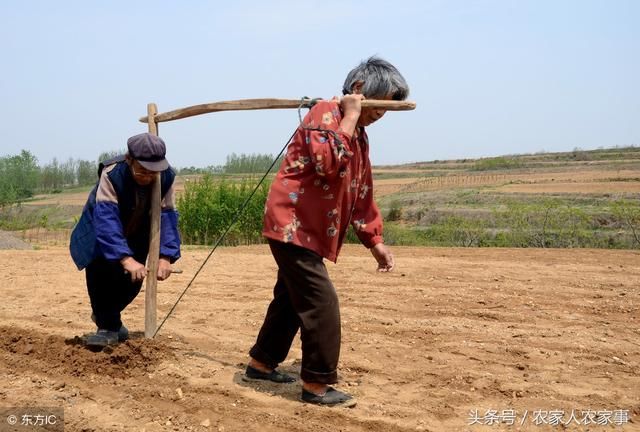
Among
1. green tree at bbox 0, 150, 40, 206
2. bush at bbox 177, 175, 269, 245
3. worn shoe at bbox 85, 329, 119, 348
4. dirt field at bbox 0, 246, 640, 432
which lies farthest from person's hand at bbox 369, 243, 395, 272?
green tree at bbox 0, 150, 40, 206

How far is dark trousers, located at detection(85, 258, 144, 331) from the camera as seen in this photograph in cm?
477

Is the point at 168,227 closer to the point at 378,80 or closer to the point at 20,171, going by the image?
the point at 378,80

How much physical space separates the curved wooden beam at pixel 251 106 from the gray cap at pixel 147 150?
1.41 feet

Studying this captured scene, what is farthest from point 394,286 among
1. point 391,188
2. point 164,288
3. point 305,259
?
point 391,188

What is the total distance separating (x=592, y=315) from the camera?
20.0ft

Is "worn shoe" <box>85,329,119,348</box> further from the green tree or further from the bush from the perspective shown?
the green tree

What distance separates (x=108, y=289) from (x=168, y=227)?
0.60 metres

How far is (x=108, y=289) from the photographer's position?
4.82 m

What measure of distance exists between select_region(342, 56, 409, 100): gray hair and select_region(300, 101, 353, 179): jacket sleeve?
25 centimetres

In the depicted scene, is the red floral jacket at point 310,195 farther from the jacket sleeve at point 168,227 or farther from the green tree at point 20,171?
the green tree at point 20,171

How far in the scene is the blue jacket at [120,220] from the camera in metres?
4.40

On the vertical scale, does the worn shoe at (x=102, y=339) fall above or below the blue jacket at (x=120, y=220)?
below

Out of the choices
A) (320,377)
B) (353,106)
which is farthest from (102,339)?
(353,106)

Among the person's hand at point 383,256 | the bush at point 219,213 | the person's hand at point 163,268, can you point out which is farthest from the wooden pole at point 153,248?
the bush at point 219,213
